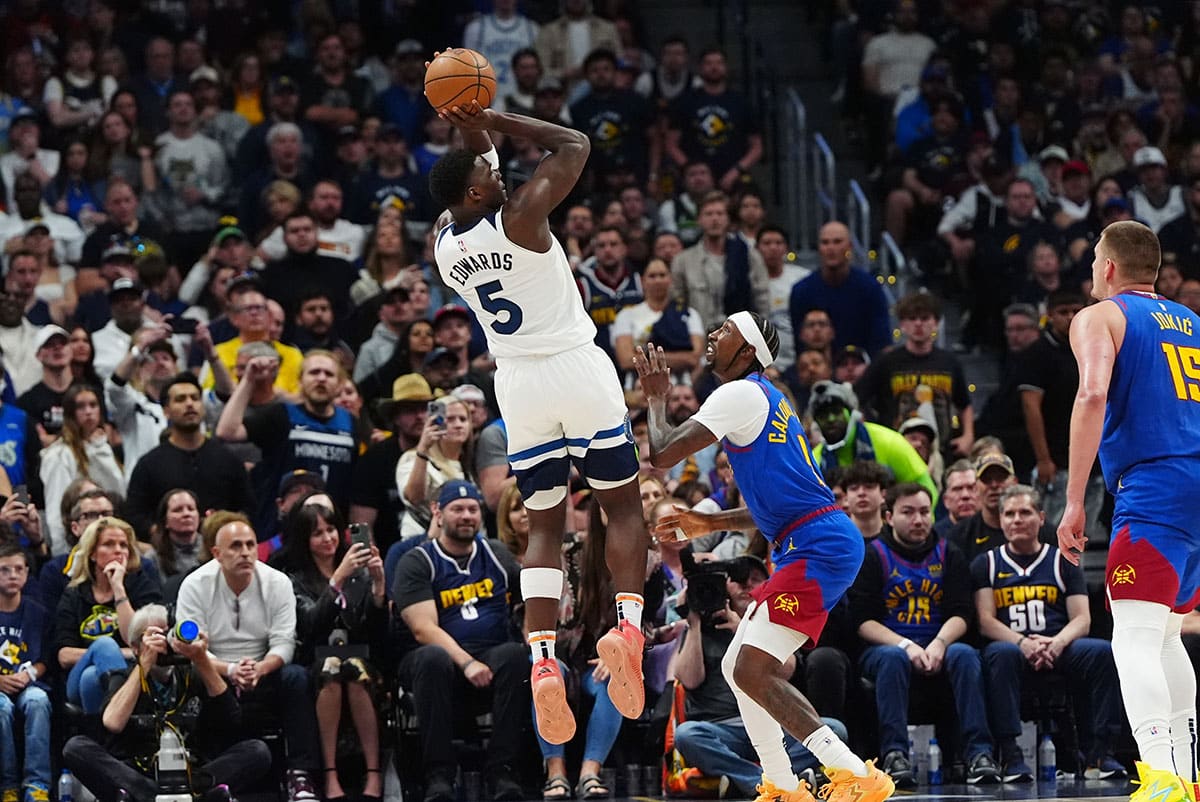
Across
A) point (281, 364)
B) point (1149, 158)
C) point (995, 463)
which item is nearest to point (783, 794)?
point (995, 463)

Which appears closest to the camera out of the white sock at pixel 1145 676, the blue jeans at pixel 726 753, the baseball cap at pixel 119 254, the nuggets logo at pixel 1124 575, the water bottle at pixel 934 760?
the white sock at pixel 1145 676

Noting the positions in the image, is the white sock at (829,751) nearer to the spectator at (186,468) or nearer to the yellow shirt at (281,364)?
the spectator at (186,468)

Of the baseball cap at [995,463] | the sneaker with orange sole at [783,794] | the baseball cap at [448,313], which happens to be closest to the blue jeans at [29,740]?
the baseball cap at [448,313]

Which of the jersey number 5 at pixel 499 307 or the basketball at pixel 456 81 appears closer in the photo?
the basketball at pixel 456 81

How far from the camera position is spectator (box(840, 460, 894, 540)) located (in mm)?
11820

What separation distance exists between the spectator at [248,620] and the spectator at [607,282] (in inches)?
187

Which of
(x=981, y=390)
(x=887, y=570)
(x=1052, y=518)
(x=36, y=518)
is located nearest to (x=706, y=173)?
(x=981, y=390)

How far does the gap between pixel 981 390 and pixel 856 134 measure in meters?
4.59

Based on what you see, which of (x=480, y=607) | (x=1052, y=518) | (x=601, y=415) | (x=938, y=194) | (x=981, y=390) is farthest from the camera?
(x=938, y=194)

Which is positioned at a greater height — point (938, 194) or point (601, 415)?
point (938, 194)

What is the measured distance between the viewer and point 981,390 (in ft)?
55.0

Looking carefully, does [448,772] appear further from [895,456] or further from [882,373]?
[882,373]

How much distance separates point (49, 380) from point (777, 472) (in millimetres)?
7181

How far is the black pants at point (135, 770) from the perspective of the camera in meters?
10.5
